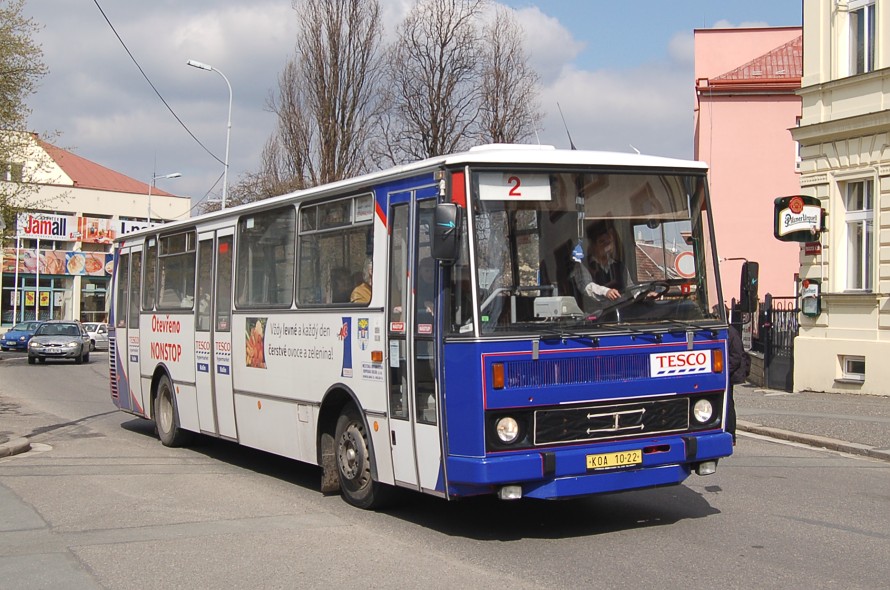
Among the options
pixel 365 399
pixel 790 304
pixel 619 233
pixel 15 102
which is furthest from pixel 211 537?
pixel 15 102

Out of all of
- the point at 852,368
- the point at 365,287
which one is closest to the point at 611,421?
the point at 365,287

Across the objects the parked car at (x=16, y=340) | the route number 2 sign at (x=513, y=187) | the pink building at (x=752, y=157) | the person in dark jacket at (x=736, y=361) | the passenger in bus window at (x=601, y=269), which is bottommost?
the parked car at (x=16, y=340)

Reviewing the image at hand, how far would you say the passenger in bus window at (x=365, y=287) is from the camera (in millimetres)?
8734

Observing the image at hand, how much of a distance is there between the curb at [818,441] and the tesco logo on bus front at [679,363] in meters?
6.25

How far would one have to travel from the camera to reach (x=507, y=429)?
731 cm

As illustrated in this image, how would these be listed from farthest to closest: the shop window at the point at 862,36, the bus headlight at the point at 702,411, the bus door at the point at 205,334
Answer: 1. the shop window at the point at 862,36
2. the bus door at the point at 205,334
3. the bus headlight at the point at 702,411

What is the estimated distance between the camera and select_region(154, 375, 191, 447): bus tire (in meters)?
13.4

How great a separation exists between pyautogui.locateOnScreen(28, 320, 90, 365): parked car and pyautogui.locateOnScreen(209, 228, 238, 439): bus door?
25974 mm

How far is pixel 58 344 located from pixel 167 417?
952 inches

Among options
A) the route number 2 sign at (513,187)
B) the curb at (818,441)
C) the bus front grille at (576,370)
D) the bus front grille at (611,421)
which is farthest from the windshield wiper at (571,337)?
the curb at (818,441)

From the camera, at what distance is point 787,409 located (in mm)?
18203

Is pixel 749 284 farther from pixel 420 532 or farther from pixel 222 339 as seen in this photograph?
pixel 222 339

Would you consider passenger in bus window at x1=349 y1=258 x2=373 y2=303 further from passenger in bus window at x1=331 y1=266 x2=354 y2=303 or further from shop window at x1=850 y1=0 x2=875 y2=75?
shop window at x1=850 y1=0 x2=875 y2=75

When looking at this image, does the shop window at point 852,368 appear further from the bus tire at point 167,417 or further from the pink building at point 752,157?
the pink building at point 752,157
